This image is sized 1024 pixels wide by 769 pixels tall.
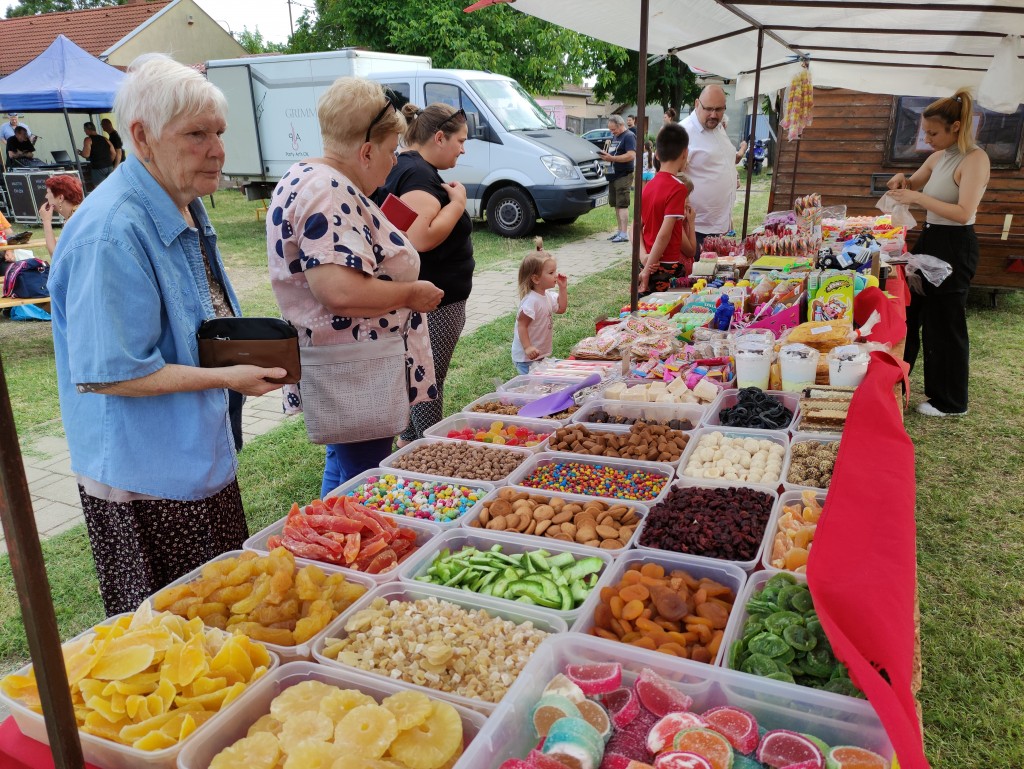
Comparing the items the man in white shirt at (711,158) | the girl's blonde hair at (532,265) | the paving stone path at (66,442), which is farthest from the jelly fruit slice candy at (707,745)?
the man in white shirt at (711,158)

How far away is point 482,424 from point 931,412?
364cm

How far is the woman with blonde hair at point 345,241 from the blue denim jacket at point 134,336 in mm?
298

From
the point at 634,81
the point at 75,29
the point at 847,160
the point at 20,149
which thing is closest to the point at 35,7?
the point at 75,29

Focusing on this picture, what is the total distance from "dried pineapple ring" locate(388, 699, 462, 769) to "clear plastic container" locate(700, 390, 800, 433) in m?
1.61

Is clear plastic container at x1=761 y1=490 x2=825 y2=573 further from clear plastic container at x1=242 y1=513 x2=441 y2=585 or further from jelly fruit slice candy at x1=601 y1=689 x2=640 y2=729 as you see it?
clear plastic container at x1=242 y1=513 x2=441 y2=585

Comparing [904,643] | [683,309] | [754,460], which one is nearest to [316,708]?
[904,643]

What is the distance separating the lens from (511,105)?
35.9 ft

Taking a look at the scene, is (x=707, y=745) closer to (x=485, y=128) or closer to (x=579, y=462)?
(x=579, y=462)

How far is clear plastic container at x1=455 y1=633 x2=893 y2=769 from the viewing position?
112 centimetres

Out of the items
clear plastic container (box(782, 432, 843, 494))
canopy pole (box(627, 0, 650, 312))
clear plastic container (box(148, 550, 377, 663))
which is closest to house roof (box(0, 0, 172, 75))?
canopy pole (box(627, 0, 650, 312))

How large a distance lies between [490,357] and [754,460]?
396 cm

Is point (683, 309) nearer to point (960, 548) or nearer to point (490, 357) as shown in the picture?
point (960, 548)

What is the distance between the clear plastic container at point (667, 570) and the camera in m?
1.51

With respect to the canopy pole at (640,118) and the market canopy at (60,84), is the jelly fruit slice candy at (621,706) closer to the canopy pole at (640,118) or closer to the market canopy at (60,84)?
the canopy pole at (640,118)
